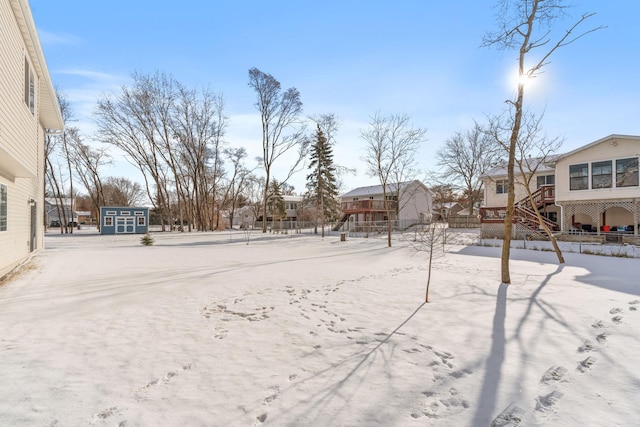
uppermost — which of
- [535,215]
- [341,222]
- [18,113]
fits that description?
[18,113]

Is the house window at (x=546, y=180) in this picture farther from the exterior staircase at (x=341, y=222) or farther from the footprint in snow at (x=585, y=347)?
the footprint in snow at (x=585, y=347)

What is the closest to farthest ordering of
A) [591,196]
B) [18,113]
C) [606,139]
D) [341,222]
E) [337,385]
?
[337,385] → [18,113] → [606,139] → [591,196] → [341,222]

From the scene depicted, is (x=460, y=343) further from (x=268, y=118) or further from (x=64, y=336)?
(x=268, y=118)

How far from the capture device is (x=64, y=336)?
4645 mm

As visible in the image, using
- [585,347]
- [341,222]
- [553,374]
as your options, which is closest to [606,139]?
[585,347]

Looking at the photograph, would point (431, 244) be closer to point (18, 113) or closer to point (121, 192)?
point (18, 113)

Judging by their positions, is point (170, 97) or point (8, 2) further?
point (170, 97)

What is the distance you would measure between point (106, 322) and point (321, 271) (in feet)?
20.9

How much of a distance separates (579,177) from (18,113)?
86.7 ft

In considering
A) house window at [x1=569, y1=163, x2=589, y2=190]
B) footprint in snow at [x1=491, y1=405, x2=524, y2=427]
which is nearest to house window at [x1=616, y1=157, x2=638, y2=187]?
house window at [x1=569, y1=163, x2=589, y2=190]

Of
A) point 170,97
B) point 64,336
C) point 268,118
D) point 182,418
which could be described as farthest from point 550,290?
point 170,97

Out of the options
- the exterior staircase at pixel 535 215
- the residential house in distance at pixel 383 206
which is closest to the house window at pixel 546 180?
the exterior staircase at pixel 535 215

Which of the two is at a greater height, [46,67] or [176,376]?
[46,67]

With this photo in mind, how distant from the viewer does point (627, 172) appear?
1841cm
